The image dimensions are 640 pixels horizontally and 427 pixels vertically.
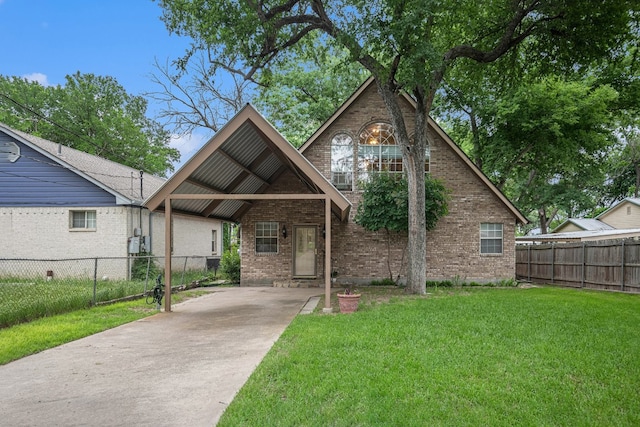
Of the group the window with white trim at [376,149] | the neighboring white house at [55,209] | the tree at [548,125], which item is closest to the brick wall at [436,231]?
the window with white trim at [376,149]

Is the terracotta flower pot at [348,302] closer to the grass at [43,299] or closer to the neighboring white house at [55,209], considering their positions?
the grass at [43,299]

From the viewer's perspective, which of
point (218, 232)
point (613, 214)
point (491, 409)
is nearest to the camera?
point (491, 409)

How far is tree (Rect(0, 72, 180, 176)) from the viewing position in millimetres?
30141

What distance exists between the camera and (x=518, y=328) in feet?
23.5

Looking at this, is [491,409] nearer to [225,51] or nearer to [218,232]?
[225,51]

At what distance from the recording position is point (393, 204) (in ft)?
45.4

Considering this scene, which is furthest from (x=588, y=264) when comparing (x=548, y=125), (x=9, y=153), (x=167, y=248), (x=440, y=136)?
(x=9, y=153)

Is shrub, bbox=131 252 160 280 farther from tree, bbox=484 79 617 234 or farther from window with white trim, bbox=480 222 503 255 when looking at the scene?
tree, bbox=484 79 617 234

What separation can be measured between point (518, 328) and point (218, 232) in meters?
19.1

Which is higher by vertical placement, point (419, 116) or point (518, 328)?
point (419, 116)

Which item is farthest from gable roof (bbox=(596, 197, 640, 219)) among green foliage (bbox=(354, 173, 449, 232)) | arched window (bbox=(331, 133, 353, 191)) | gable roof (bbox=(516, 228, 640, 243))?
arched window (bbox=(331, 133, 353, 191))

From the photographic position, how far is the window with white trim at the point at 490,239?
596 inches

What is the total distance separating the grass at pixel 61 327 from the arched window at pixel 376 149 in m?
8.70

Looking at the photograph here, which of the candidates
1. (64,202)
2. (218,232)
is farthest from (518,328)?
(218,232)
